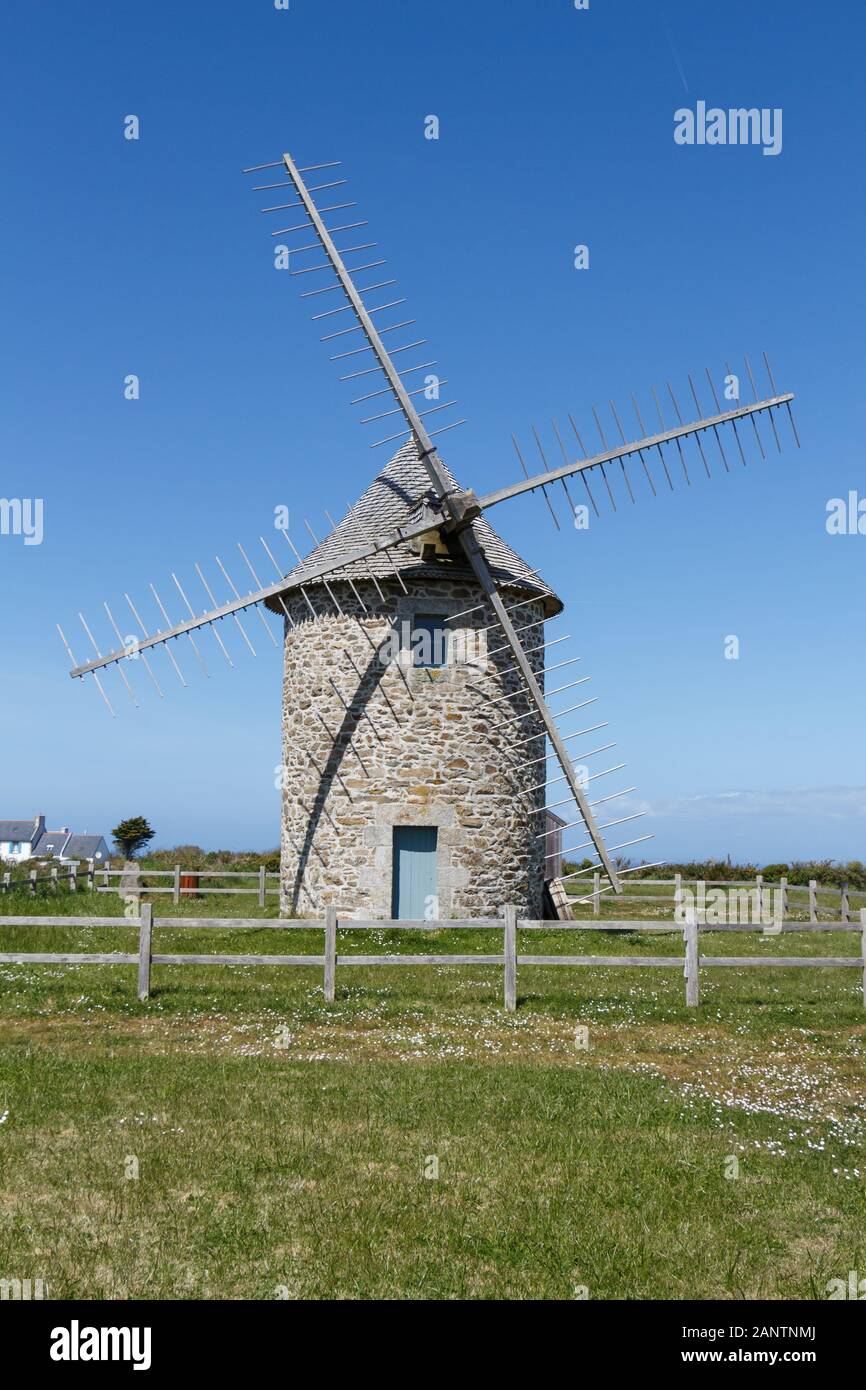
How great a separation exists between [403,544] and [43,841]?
180 feet

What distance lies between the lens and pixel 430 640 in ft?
64.1

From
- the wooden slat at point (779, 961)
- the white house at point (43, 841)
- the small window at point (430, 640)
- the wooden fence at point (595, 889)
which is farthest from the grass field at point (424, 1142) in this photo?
the white house at point (43, 841)

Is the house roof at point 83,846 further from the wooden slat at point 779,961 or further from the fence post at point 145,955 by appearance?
the wooden slat at point 779,961

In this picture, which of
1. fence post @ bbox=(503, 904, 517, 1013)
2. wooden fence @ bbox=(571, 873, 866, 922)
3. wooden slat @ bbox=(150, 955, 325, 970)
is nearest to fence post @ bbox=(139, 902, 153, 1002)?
wooden slat @ bbox=(150, 955, 325, 970)

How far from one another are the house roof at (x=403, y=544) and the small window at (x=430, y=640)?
816 millimetres

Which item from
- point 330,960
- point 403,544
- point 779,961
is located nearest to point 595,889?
point 403,544

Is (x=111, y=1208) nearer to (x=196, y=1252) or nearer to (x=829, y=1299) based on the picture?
(x=196, y=1252)

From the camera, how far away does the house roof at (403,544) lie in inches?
765

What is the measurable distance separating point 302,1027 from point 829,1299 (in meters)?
6.70

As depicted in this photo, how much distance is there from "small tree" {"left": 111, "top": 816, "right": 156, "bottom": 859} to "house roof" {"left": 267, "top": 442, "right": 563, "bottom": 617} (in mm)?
24895

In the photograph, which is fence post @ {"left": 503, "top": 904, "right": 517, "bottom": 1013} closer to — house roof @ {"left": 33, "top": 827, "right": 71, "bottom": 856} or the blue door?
the blue door

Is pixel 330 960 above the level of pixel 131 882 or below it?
above

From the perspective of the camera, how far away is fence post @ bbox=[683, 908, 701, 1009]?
471 inches

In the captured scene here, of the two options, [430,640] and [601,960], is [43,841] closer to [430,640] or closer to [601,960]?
[430,640]
